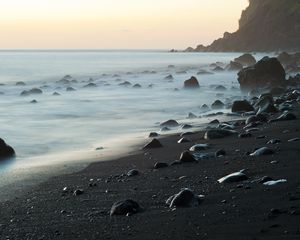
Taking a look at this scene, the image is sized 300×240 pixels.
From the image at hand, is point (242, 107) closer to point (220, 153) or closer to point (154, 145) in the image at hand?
point (154, 145)

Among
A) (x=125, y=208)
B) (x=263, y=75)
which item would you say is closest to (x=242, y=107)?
(x=125, y=208)

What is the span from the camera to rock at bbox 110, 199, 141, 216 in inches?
194

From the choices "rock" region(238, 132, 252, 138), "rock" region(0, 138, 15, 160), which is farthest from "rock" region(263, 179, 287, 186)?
"rock" region(0, 138, 15, 160)

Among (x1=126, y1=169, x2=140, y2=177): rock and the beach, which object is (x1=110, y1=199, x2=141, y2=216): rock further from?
(x1=126, y1=169, x2=140, y2=177): rock

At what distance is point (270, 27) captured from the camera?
4267 inches

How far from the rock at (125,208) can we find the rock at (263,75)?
69.7 ft

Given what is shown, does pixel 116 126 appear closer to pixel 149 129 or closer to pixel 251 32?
pixel 149 129

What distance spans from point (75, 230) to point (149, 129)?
350 inches

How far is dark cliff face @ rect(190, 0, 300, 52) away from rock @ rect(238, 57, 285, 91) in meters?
72.7

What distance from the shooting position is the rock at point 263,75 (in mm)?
25594

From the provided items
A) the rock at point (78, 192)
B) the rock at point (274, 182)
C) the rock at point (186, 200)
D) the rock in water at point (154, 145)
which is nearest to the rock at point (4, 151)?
the rock in water at point (154, 145)

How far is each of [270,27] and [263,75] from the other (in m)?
86.0

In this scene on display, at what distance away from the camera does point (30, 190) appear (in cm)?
667

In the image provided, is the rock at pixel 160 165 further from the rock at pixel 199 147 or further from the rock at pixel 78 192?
the rock at pixel 78 192
